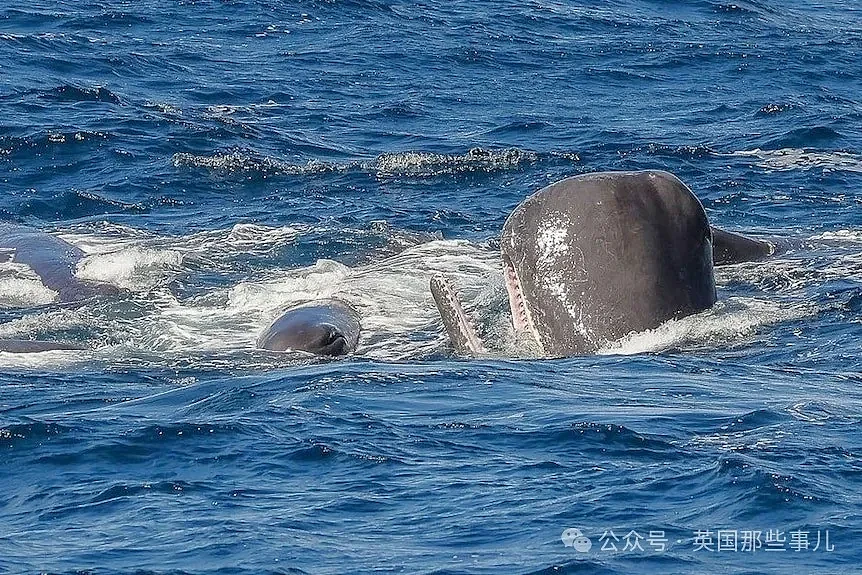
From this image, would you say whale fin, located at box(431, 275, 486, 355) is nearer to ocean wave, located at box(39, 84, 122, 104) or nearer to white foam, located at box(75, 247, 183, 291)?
white foam, located at box(75, 247, 183, 291)

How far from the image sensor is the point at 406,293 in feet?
56.9

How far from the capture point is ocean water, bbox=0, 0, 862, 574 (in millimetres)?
8828

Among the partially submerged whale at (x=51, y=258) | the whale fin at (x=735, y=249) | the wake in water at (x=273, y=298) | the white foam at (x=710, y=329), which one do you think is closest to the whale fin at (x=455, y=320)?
the wake in water at (x=273, y=298)

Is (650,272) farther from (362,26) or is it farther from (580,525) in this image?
(362,26)

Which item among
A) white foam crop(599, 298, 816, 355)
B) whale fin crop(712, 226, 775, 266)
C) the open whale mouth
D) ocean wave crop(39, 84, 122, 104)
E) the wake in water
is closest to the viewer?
white foam crop(599, 298, 816, 355)

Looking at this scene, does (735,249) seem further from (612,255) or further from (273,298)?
(273,298)

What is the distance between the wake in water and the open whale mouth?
166mm

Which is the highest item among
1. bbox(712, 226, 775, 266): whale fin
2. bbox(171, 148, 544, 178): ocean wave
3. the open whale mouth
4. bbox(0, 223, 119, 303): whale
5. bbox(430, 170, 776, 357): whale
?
bbox(430, 170, 776, 357): whale

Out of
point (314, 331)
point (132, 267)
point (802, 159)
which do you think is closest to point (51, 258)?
point (132, 267)

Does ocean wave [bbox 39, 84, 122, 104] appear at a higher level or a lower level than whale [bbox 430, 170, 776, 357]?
lower

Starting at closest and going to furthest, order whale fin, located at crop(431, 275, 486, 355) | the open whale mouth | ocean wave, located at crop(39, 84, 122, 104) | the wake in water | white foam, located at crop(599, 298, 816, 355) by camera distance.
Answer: white foam, located at crop(599, 298, 816, 355), the open whale mouth, whale fin, located at crop(431, 275, 486, 355), the wake in water, ocean wave, located at crop(39, 84, 122, 104)

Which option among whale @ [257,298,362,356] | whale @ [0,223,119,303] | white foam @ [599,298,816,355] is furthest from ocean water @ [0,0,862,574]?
whale @ [257,298,362,356]

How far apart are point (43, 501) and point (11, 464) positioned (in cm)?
87

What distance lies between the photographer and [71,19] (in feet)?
103
